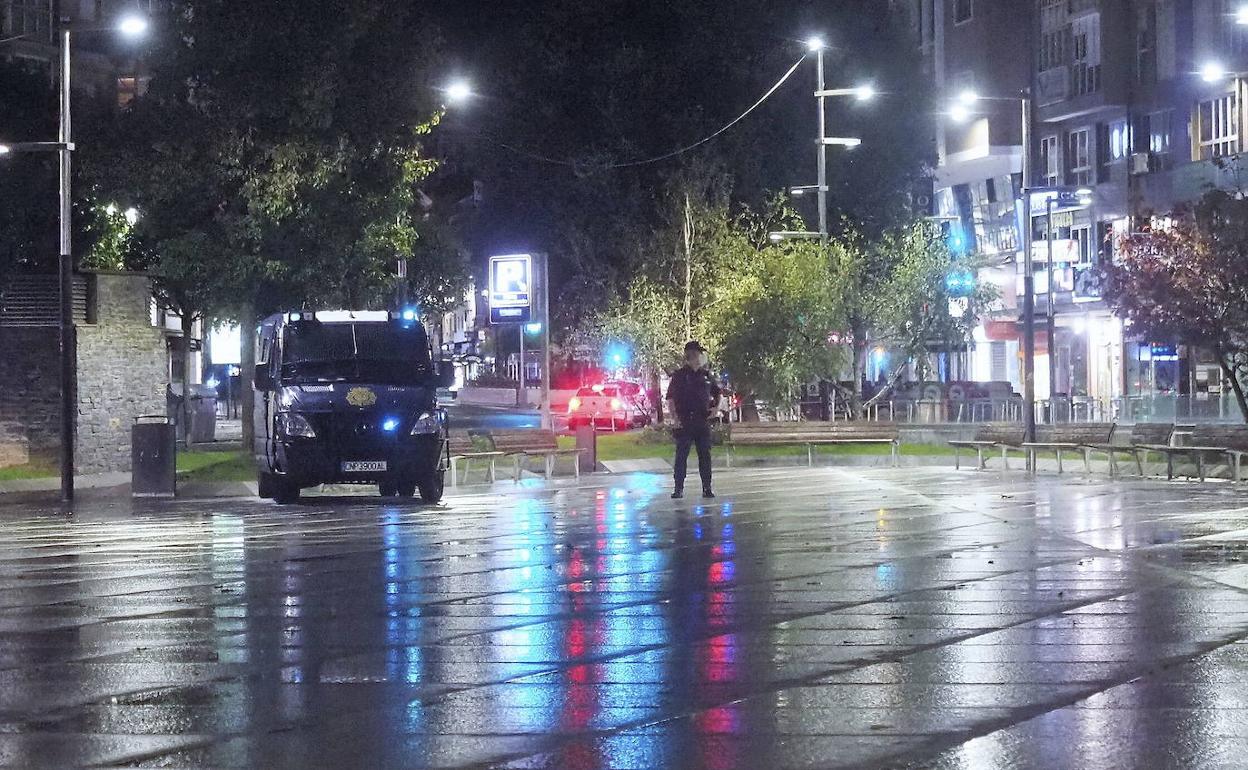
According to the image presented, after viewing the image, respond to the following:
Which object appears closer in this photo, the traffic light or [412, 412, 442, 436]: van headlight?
[412, 412, 442, 436]: van headlight

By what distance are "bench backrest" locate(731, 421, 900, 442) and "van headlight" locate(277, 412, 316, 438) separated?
47.5 ft

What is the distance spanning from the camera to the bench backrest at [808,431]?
40.0 m

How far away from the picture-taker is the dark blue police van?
27.0 metres

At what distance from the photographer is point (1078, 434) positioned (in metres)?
35.9

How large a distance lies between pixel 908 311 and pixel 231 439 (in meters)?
18.4

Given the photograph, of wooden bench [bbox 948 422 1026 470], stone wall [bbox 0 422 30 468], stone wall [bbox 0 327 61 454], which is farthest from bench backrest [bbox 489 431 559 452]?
stone wall [bbox 0 422 30 468]

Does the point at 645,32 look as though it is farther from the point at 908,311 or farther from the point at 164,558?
the point at 164,558

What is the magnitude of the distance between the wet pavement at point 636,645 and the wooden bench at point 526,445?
11.9 metres

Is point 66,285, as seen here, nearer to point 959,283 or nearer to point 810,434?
point 810,434

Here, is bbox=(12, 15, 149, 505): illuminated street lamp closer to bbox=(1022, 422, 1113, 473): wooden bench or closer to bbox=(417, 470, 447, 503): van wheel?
bbox=(417, 470, 447, 503): van wheel

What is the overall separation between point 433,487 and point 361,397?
167 centimetres

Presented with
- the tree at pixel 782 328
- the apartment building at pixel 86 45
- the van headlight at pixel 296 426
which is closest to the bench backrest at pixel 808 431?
the tree at pixel 782 328

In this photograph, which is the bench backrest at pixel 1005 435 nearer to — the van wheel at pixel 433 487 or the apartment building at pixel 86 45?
the van wheel at pixel 433 487

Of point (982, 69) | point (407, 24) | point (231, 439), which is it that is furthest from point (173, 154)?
point (982, 69)
